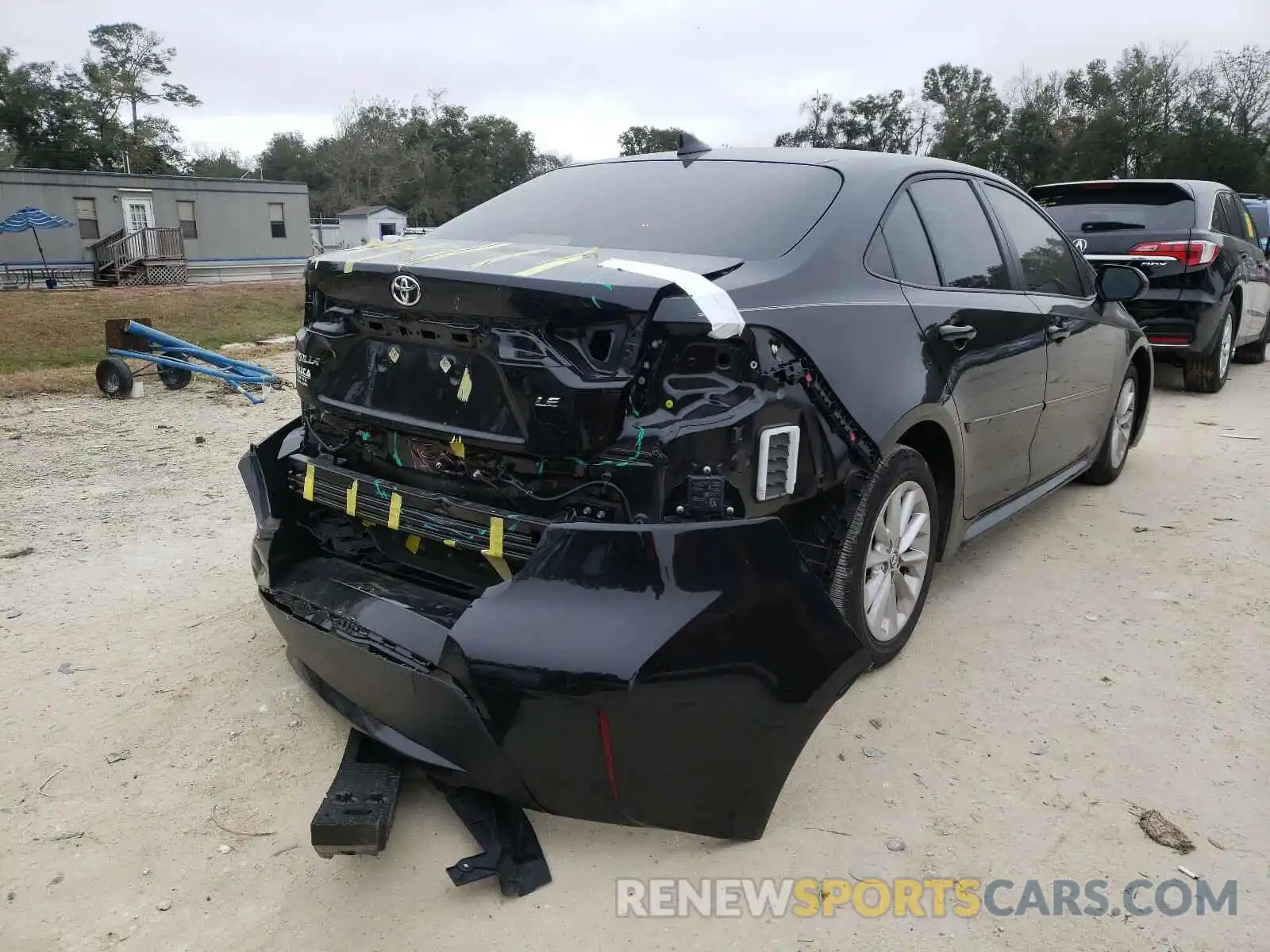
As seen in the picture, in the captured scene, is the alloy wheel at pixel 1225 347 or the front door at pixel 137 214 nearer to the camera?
the alloy wheel at pixel 1225 347

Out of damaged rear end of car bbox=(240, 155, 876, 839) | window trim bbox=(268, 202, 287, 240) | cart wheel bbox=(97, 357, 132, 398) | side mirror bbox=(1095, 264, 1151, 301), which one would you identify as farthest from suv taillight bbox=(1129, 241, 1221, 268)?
window trim bbox=(268, 202, 287, 240)

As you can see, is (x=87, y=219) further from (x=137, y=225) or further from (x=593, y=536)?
(x=593, y=536)

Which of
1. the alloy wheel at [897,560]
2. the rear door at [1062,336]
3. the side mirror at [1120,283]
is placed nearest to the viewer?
the alloy wheel at [897,560]

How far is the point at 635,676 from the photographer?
2029mm

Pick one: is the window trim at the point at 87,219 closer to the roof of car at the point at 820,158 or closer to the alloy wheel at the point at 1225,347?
the alloy wheel at the point at 1225,347

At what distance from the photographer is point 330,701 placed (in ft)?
Answer: 8.84

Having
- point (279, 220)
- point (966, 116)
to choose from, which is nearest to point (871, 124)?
point (966, 116)

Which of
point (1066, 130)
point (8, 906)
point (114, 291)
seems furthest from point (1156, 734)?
point (1066, 130)

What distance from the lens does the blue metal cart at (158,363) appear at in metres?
8.15

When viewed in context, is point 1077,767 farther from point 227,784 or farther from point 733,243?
point 227,784

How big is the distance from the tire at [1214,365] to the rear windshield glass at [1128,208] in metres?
1.02

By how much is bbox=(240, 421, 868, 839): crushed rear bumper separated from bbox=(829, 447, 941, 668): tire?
47cm

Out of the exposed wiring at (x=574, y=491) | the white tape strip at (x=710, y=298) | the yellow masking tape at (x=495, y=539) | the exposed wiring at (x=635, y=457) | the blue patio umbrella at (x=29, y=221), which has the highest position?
the blue patio umbrella at (x=29, y=221)

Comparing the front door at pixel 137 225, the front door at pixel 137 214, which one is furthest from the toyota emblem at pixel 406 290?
the front door at pixel 137 214
